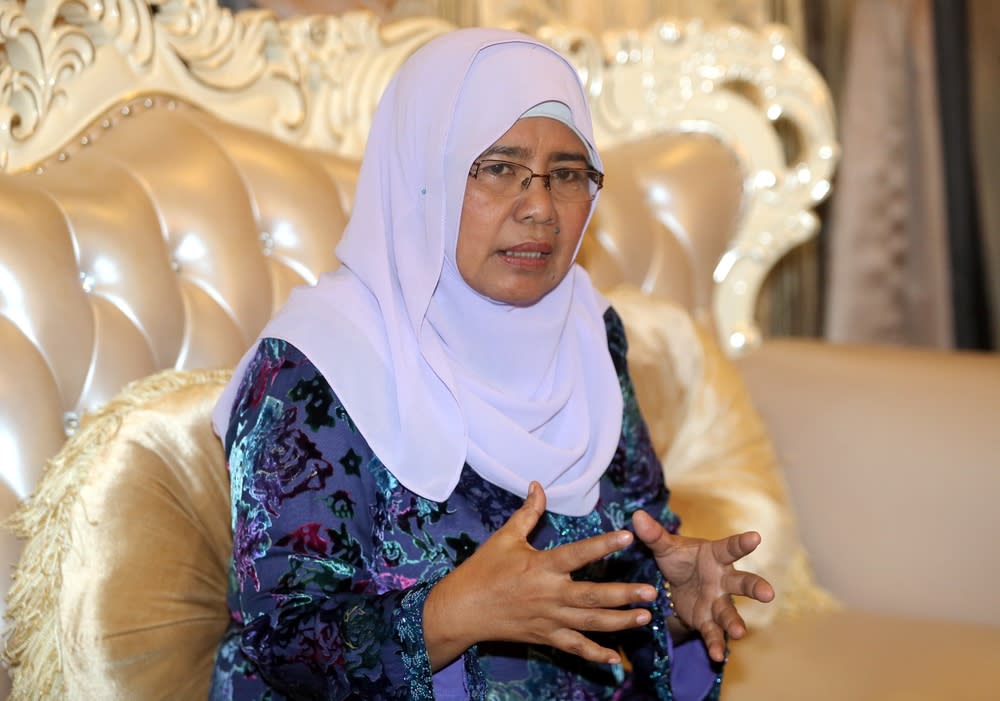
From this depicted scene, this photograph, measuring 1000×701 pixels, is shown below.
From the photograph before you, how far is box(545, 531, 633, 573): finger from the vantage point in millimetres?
993

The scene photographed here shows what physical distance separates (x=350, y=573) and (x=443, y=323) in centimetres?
34

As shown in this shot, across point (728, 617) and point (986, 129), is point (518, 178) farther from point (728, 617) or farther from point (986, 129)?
point (986, 129)

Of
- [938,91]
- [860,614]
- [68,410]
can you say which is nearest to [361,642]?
[68,410]

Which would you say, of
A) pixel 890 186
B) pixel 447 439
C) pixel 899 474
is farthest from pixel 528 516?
Answer: pixel 890 186

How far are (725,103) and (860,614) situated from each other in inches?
43.3

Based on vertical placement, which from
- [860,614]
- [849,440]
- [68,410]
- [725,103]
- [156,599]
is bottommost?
[860,614]

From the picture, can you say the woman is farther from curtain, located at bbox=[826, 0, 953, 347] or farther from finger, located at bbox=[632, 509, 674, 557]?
curtain, located at bbox=[826, 0, 953, 347]

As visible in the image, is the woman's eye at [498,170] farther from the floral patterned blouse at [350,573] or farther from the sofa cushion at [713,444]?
the sofa cushion at [713,444]

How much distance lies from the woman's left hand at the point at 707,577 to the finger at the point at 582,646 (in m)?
0.22

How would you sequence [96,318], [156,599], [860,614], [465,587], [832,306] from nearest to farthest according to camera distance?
[465,587]
[156,599]
[96,318]
[860,614]
[832,306]

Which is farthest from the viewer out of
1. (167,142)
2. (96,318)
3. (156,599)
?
(167,142)

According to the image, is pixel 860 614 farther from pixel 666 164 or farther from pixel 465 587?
pixel 465 587

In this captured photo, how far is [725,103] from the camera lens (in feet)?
7.70

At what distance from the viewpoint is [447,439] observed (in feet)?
4.14
